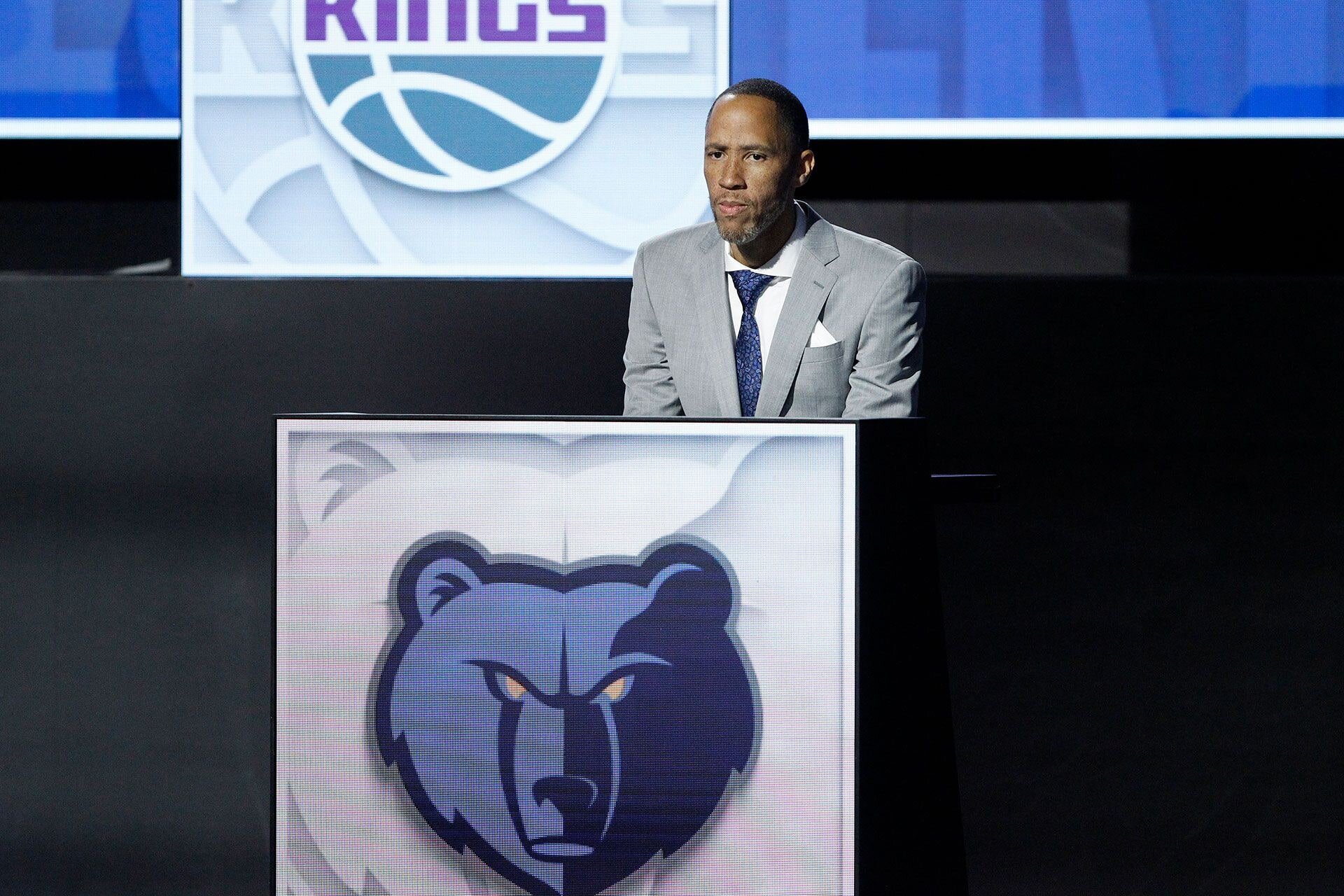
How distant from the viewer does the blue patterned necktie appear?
5.95ft

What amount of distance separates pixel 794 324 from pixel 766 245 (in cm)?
17

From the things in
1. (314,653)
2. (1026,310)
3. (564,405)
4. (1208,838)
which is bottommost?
(1208,838)

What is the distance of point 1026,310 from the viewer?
2.91 metres

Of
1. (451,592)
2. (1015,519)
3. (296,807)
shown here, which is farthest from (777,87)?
(1015,519)

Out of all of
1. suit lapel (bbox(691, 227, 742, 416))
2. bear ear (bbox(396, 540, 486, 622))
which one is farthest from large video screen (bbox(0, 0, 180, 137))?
bear ear (bbox(396, 540, 486, 622))

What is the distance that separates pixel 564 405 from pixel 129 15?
1.31 metres

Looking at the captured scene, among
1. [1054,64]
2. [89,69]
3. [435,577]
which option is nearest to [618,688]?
[435,577]

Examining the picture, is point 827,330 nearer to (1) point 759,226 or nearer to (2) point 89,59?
(1) point 759,226

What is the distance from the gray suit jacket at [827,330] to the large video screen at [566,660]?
35cm

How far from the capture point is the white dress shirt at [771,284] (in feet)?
6.10

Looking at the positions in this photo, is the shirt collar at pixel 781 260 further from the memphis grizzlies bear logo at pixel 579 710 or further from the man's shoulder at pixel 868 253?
the memphis grizzlies bear logo at pixel 579 710

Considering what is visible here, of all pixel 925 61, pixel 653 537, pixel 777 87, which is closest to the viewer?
pixel 653 537

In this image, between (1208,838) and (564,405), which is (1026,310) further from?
(1208,838)

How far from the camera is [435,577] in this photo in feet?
4.70
